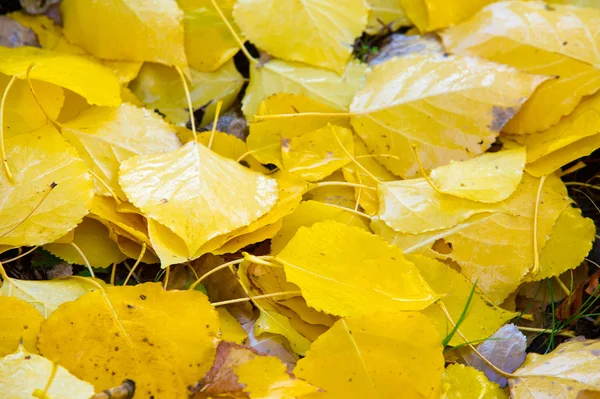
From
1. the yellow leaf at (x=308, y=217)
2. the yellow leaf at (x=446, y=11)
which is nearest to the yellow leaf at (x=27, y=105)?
the yellow leaf at (x=308, y=217)

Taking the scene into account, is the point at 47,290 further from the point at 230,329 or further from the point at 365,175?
the point at 365,175

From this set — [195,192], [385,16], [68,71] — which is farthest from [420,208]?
[68,71]

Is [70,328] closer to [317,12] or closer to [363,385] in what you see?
[363,385]

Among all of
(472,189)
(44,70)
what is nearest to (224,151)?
(44,70)

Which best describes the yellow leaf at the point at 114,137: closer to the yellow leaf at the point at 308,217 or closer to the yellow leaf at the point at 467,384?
the yellow leaf at the point at 308,217

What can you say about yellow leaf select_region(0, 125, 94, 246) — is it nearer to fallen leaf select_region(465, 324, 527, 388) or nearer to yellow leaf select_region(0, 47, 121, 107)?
yellow leaf select_region(0, 47, 121, 107)

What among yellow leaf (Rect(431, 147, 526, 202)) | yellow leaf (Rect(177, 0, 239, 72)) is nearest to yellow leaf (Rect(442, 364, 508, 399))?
yellow leaf (Rect(431, 147, 526, 202))
